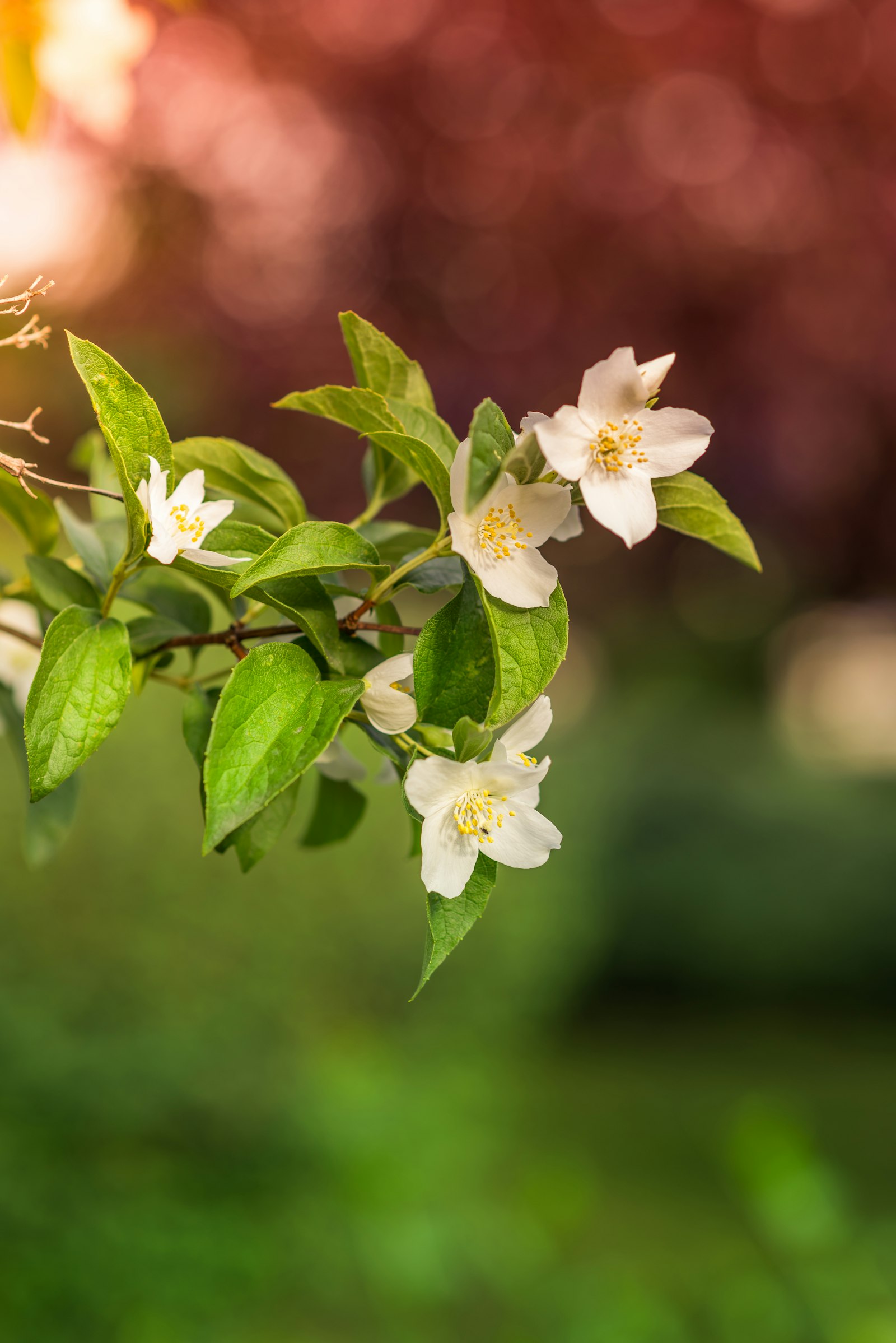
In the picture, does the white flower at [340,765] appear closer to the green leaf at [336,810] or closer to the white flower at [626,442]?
the green leaf at [336,810]

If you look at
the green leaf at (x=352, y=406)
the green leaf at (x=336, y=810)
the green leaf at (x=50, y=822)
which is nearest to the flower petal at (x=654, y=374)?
the green leaf at (x=352, y=406)

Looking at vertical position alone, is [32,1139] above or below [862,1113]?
above

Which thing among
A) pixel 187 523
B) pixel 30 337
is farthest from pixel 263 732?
pixel 30 337

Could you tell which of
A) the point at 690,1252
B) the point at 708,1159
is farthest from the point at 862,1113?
the point at 690,1252

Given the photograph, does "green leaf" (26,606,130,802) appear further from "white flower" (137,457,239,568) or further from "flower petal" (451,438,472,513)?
"flower petal" (451,438,472,513)

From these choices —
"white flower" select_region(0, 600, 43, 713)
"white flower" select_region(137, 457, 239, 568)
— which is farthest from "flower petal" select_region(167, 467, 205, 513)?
"white flower" select_region(0, 600, 43, 713)

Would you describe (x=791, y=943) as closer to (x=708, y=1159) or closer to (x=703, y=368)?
(x=708, y=1159)

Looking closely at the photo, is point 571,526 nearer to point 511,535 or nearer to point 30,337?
point 511,535

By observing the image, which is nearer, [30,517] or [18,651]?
[30,517]
